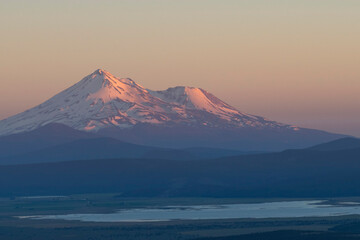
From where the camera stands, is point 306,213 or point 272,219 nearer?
point 272,219

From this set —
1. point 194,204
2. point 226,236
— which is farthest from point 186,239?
point 194,204

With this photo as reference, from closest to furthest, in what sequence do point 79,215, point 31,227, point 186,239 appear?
Result: 1. point 186,239
2. point 31,227
3. point 79,215

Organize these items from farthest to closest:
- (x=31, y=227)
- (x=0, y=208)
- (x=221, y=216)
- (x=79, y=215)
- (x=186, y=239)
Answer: (x=0, y=208)
(x=79, y=215)
(x=221, y=216)
(x=31, y=227)
(x=186, y=239)

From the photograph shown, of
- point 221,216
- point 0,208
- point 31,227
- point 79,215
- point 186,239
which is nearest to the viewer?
point 186,239

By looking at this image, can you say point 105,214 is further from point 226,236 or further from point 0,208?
point 226,236

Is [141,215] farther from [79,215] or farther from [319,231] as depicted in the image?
[319,231]

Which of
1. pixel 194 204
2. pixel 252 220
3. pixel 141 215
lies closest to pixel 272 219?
pixel 252 220
